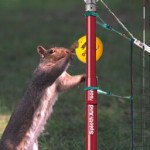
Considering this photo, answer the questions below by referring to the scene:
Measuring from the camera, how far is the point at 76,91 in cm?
856

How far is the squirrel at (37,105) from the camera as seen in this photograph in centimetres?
505

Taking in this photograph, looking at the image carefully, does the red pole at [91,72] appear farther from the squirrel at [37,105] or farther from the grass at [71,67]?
the grass at [71,67]

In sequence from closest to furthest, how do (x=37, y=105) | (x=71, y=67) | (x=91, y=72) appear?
(x=91, y=72)
(x=37, y=105)
(x=71, y=67)

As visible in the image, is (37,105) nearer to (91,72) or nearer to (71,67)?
(91,72)

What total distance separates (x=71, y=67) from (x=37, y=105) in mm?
4288

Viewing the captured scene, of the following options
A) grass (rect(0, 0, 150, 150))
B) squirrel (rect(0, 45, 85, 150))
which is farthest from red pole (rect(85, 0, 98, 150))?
grass (rect(0, 0, 150, 150))

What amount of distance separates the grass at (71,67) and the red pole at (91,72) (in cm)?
164

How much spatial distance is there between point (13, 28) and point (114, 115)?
6.39m

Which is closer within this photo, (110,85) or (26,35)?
(110,85)

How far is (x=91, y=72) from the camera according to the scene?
13.8 ft

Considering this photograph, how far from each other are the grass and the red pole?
1.64 meters

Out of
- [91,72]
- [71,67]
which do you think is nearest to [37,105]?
[91,72]

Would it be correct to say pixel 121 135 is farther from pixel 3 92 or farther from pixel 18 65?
pixel 18 65

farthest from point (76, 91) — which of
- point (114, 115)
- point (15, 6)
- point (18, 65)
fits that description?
point (15, 6)
